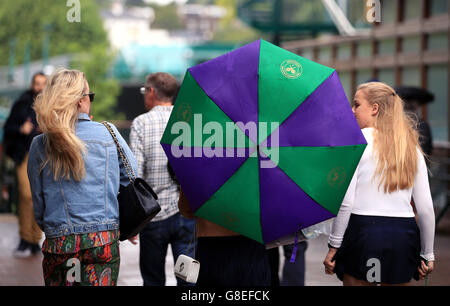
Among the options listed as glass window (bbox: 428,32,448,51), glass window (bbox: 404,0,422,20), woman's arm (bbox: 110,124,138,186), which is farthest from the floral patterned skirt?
glass window (bbox: 404,0,422,20)

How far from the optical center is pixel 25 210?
867cm

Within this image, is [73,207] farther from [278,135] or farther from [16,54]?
[16,54]

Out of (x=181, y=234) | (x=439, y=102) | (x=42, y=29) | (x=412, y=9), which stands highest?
(x=42, y=29)

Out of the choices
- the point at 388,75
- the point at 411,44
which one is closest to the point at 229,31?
the point at 388,75

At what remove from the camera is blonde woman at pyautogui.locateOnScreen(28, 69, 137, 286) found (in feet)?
12.3

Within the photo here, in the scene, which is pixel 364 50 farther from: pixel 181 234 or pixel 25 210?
pixel 181 234

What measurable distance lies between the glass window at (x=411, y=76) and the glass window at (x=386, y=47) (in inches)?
29.7

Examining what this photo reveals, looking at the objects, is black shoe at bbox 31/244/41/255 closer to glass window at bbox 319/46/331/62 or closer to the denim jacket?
the denim jacket

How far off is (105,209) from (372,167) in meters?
1.52

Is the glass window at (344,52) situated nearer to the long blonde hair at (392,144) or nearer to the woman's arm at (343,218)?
the long blonde hair at (392,144)

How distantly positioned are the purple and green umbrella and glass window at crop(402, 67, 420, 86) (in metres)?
12.3

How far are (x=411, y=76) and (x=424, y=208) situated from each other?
38.7 ft

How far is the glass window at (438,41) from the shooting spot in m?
14.3
